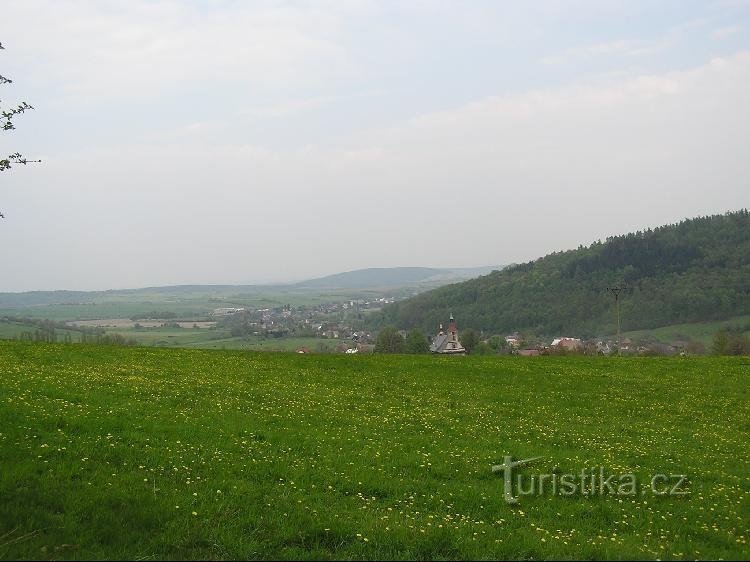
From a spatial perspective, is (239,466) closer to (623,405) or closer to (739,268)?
(623,405)

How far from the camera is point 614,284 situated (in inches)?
5792

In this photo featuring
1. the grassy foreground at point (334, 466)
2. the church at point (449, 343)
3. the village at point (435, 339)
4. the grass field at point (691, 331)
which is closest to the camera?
the grassy foreground at point (334, 466)

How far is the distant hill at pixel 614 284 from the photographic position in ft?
437

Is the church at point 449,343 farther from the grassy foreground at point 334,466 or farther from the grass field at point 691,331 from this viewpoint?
the grass field at point 691,331

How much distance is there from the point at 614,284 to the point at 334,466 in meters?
149

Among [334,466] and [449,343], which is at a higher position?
[334,466]

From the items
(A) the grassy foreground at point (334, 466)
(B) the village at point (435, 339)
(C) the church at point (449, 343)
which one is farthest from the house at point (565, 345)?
(A) the grassy foreground at point (334, 466)

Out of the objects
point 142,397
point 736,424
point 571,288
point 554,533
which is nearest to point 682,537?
point 554,533

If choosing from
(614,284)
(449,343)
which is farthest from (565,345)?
(614,284)

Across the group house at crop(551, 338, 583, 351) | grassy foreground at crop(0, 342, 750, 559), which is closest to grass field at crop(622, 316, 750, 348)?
house at crop(551, 338, 583, 351)

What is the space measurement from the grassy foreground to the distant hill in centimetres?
11977

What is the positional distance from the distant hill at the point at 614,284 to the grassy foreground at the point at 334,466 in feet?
393

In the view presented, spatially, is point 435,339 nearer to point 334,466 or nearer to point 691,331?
Answer: point 334,466

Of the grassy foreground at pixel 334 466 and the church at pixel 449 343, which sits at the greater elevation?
the grassy foreground at pixel 334 466
